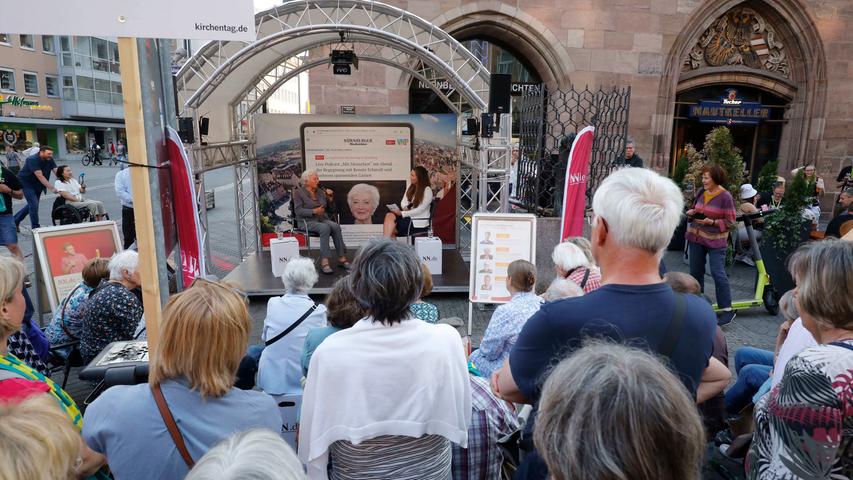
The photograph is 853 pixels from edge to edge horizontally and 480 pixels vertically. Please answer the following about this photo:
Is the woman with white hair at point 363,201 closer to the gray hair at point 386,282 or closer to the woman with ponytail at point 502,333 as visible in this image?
the woman with ponytail at point 502,333

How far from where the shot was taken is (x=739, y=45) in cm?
1195

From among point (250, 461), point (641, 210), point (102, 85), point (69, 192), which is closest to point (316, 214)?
point (69, 192)

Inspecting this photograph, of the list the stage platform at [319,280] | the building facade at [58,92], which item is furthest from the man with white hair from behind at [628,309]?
the building facade at [58,92]

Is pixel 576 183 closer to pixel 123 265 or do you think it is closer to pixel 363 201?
pixel 123 265

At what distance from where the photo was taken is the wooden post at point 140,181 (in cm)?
188

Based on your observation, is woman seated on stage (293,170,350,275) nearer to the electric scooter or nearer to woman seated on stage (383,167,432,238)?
woman seated on stage (383,167,432,238)

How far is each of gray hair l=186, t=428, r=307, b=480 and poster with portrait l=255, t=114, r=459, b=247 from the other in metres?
7.81

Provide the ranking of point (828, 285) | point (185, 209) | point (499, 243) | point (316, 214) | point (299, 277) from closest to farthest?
point (828, 285) → point (185, 209) → point (299, 277) → point (499, 243) → point (316, 214)

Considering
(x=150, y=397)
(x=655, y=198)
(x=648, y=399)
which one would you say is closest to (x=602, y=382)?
(x=648, y=399)

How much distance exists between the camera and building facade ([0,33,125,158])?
32.9 m

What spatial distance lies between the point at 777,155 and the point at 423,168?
32.1ft

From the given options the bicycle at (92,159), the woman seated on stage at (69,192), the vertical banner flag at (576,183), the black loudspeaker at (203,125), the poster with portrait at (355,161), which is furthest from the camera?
the bicycle at (92,159)

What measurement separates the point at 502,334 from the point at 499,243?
2940mm

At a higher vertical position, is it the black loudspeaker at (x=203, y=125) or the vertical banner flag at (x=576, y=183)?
the black loudspeaker at (x=203, y=125)
